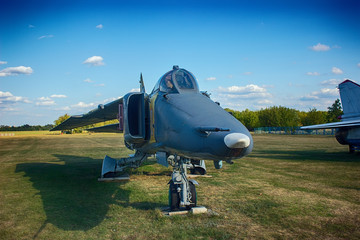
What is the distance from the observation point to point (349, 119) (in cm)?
1675

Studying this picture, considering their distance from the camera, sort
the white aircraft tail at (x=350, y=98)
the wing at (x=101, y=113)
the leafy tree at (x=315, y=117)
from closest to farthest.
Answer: the wing at (x=101, y=113) → the white aircraft tail at (x=350, y=98) → the leafy tree at (x=315, y=117)

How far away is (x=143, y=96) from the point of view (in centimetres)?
633

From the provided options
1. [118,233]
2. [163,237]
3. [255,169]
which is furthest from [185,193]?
[255,169]

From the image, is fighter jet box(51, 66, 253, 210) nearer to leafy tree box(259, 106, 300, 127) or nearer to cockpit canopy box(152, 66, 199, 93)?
cockpit canopy box(152, 66, 199, 93)

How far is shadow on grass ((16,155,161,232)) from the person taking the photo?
5.14 metres

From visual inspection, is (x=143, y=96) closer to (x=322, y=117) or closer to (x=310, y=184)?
(x=310, y=184)

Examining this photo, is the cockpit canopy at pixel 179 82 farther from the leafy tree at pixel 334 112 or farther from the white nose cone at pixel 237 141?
the leafy tree at pixel 334 112

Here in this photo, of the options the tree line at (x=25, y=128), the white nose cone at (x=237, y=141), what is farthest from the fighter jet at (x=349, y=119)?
the tree line at (x=25, y=128)

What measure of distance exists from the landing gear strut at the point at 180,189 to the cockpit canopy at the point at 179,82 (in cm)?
147

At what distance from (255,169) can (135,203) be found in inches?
268

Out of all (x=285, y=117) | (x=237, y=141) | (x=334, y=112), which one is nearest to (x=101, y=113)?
(x=237, y=141)

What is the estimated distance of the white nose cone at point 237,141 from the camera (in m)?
3.15

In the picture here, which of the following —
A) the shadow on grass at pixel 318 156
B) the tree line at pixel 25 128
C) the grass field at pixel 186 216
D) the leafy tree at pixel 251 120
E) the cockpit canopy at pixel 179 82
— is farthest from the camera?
the tree line at pixel 25 128

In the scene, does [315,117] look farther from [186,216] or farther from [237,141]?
[237,141]
